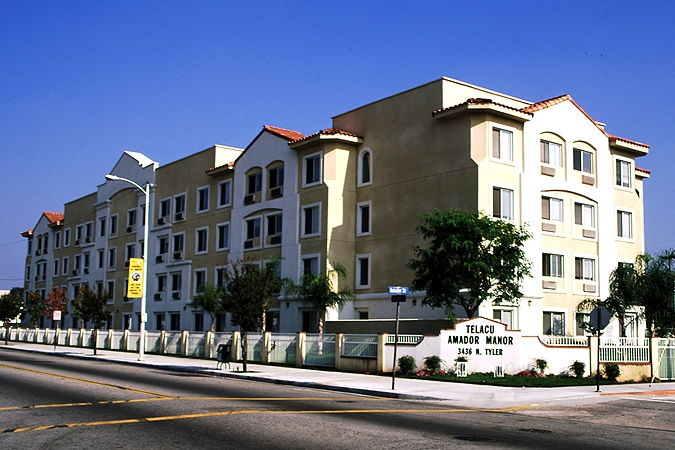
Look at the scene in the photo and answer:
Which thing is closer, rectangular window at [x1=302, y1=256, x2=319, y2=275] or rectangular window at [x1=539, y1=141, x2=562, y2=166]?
rectangular window at [x1=539, y1=141, x2=562, y2=166]

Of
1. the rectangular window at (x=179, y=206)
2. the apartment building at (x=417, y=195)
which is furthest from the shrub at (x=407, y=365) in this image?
the rectangular window at (x=179, y=206)

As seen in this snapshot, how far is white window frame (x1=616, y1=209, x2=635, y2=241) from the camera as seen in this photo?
42594 mm

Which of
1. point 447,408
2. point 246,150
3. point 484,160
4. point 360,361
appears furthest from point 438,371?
point 246,150

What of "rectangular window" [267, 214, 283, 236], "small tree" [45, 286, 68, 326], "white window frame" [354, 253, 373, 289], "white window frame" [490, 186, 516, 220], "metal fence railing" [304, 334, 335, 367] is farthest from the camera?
"small tree" [45, 286, 68, 326]

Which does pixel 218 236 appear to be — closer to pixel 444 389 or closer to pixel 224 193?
pixel 224 193

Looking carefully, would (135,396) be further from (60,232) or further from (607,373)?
(60,232)

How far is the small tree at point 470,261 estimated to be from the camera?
99.6 feet

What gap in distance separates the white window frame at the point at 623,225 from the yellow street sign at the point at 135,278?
87.2ft

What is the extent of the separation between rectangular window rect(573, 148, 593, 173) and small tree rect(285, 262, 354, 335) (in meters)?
13.9

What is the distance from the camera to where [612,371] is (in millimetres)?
26969

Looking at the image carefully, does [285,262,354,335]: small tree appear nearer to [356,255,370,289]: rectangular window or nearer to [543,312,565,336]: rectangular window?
[356,255,370,289]: rectangular window

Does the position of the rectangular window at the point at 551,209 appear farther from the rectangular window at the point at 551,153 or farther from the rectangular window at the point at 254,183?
the rectangular window at the point at 254,183

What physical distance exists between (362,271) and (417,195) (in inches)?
233

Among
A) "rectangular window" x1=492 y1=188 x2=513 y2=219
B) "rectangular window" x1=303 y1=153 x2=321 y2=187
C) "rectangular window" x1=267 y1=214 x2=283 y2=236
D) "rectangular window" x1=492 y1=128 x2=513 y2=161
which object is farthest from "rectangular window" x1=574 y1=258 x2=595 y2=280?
"rectangular window" x1=267 y1=214 x2=283 y2=236
